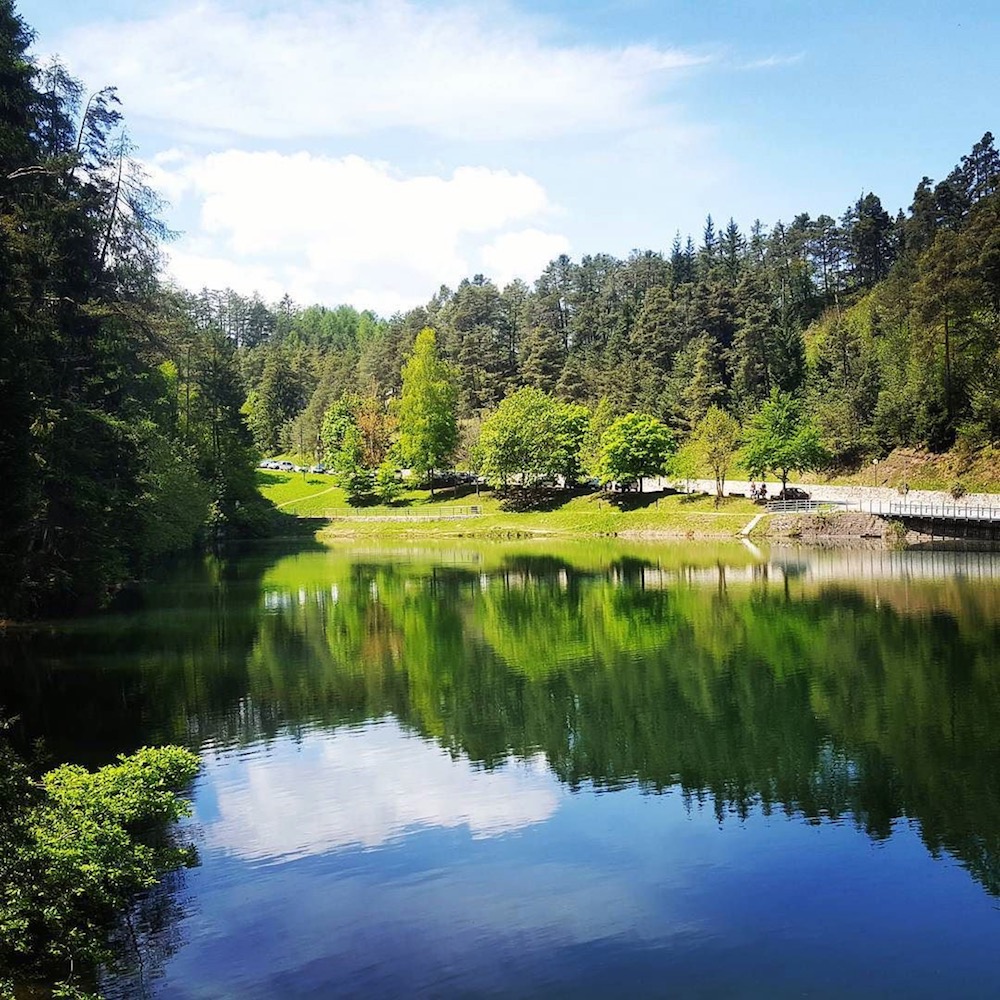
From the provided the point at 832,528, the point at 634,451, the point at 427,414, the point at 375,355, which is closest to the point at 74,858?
the point at 832,528

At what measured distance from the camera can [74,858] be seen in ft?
41.9

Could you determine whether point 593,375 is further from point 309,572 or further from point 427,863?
point 427,863

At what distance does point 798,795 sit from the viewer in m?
18.5

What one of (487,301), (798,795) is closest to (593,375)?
(487,301)

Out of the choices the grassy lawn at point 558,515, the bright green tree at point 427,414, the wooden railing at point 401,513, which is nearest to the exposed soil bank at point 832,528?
the grassy lawn at point 558,515

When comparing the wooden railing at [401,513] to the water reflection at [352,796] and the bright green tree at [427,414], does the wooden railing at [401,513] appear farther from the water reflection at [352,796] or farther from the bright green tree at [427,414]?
the water reflection at [352,796]

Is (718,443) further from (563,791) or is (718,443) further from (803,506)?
(563,791)

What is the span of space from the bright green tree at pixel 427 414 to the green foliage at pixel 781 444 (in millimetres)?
31361

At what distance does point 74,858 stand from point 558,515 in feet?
244

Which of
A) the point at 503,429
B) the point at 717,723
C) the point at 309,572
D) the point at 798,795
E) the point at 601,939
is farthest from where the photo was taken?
the point at 503,429

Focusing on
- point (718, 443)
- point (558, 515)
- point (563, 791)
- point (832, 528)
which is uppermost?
point (718, 443)

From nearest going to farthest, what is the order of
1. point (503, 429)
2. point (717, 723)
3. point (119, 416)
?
1. point (717, 723)
2. point (119, 416)
3. point (503, 429)

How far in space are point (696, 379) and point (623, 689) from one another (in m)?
74.7

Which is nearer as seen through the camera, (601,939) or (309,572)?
(601,939)
